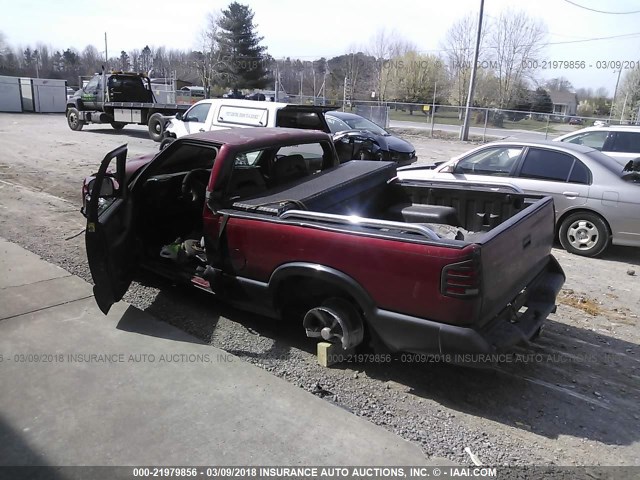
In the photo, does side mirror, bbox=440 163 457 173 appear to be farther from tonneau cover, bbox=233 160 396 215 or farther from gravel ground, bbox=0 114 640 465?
tonneau cover, bbox=233 160 396 215

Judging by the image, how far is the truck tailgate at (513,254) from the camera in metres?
3.22

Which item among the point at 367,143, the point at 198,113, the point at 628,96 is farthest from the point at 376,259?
the point at 628,96

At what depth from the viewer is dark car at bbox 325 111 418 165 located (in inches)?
511

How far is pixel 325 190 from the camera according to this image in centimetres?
437

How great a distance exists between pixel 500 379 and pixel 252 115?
28.0 feet

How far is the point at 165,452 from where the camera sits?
290 centimetres

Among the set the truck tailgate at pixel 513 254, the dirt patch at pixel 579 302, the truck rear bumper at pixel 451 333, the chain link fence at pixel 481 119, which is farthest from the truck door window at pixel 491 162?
the chain link fence at pixel 481 119

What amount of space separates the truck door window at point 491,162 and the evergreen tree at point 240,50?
5154 cm

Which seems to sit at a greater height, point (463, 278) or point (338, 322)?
point (463, 278)

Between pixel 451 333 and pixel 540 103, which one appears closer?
pixel 451 333

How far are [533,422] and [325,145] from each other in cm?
336

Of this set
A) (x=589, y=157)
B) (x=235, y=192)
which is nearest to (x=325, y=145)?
(x=235, y=192)

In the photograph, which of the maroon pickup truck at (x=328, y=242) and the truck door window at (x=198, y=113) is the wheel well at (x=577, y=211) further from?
the truck door window at (x=198, y=113)

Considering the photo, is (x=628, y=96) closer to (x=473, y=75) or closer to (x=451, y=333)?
(x=473, y=75)
